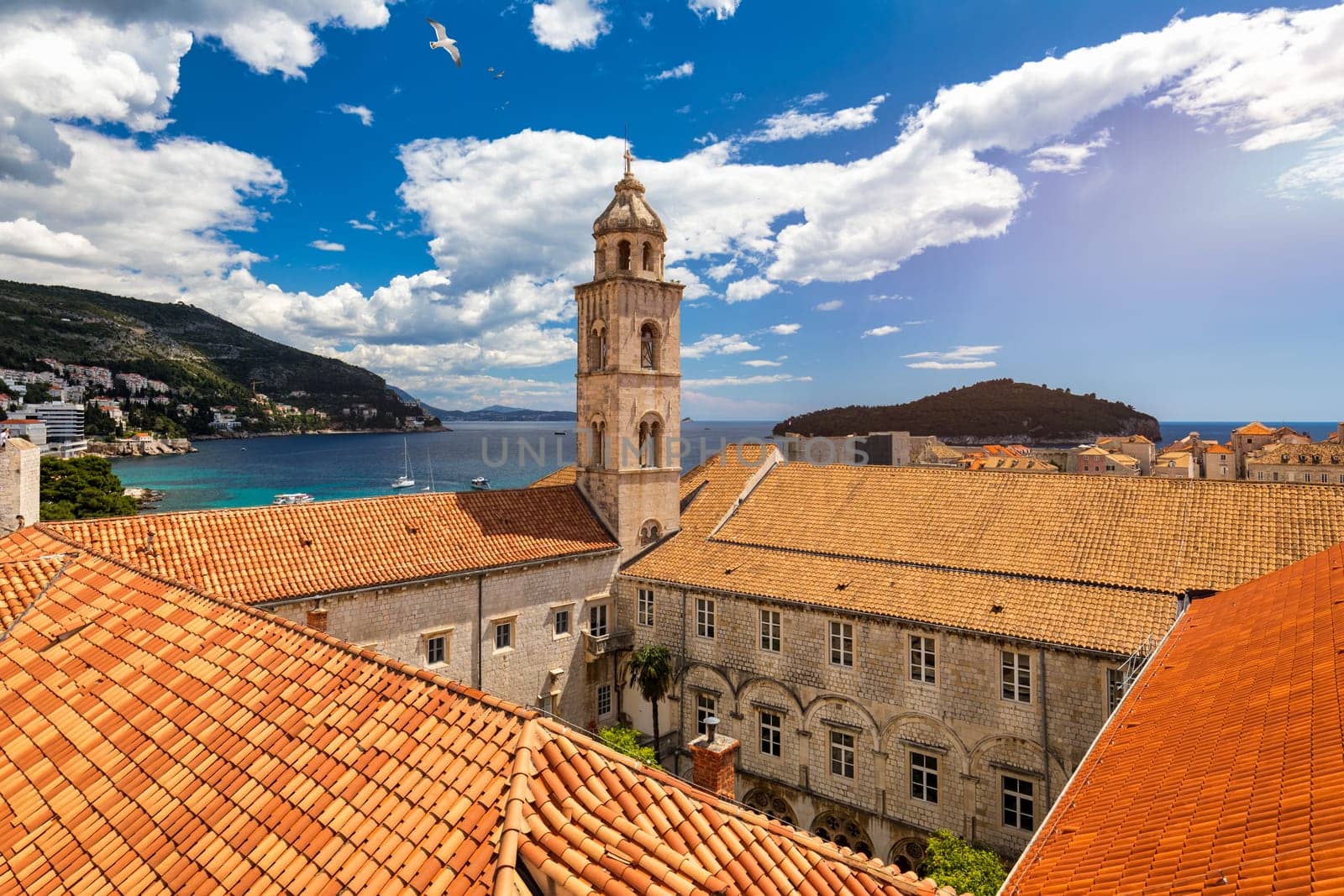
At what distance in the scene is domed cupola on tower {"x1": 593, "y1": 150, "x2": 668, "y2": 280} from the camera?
26.5 metres

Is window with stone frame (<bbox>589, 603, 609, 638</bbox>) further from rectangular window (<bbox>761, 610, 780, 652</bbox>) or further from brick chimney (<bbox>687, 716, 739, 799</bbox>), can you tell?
brick chimney (<bbox>687, 716, 739, 799</bbox>)

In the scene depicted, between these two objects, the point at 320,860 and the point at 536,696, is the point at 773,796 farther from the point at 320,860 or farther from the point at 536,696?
the point at 320,860

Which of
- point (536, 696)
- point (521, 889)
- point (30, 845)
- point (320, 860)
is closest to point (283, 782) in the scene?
point (320, 860)

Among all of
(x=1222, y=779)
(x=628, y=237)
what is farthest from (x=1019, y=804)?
(x=628, y=237)

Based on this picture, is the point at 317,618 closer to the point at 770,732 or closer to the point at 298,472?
the point at 770,732

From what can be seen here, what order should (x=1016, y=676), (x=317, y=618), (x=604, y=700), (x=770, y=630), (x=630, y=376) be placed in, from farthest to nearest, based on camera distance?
(x=630, y=376), (x=604, y=700), (x=770, y=630), (x=1016, y=676), (x=317, y=618)

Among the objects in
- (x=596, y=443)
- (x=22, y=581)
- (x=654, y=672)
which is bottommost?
(x=654, y=672)

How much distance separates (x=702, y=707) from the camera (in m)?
23.7

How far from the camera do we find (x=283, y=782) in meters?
6.30

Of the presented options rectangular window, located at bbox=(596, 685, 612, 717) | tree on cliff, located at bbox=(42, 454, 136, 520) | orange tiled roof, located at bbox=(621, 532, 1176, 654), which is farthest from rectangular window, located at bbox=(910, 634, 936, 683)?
tree on cliff, located at bbox=(42, 454, 136, 520)

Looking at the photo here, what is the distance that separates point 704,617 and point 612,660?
4.48 meters

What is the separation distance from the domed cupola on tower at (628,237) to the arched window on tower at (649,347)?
83.8 inches

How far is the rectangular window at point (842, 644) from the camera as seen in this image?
66.5ft

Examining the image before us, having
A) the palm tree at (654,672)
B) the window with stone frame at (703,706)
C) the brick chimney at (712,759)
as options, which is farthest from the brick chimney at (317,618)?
the window with stone frame at (703,706)
